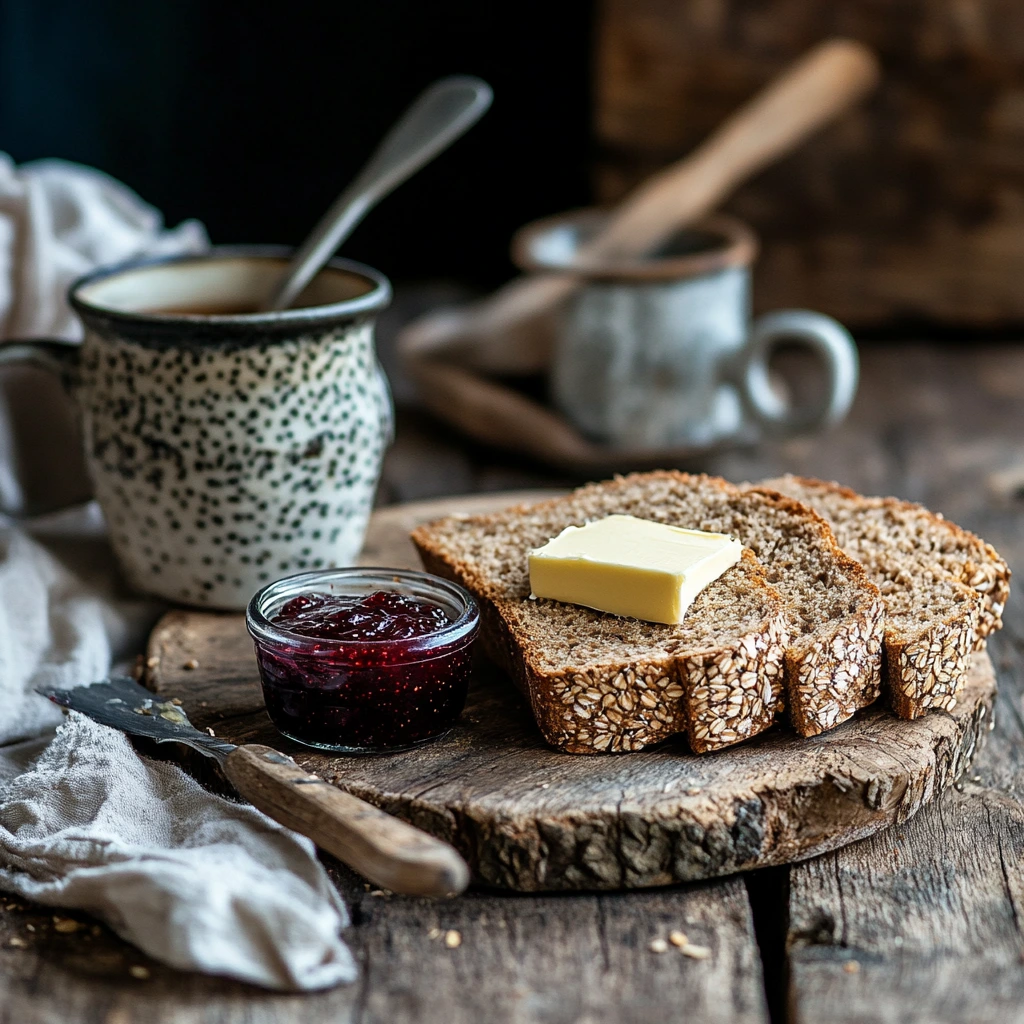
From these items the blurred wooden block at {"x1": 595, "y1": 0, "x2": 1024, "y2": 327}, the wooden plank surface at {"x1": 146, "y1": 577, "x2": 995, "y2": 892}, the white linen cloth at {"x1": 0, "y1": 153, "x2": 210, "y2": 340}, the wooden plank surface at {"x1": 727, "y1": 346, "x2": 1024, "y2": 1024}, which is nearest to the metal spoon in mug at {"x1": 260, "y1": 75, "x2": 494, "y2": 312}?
the white linen cloth at {"x1": 0, "y1": 153, "x2": 210, "y2": 340}

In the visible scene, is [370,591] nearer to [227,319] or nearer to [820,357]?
[227,319]

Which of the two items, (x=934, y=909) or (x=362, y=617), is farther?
(x=362, y=617)

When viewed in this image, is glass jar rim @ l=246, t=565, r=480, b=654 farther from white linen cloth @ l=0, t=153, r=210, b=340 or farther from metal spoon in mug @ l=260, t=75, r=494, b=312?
white linen cloth @ l=0, t=153, r=210, b=340

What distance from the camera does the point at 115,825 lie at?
1754 millimetres

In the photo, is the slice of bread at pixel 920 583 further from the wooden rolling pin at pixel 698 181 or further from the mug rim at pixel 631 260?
the wooden rolling pin at pixel 698 181

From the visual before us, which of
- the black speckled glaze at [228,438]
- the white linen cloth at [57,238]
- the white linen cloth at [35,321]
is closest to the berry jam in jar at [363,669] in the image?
the black speckled glaze at [228,438]

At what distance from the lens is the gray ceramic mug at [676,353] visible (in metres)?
3.24

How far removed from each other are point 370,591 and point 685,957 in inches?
31.5

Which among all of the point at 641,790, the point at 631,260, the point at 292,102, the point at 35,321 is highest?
the point at 292,102

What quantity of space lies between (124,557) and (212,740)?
71 cm

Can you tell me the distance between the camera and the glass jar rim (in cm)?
182

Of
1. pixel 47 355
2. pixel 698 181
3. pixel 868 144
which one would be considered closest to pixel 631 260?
pixel 698 181

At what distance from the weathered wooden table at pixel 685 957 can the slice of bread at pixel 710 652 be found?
0.72ft

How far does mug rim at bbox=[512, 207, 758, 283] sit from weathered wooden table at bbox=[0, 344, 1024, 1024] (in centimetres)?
158
